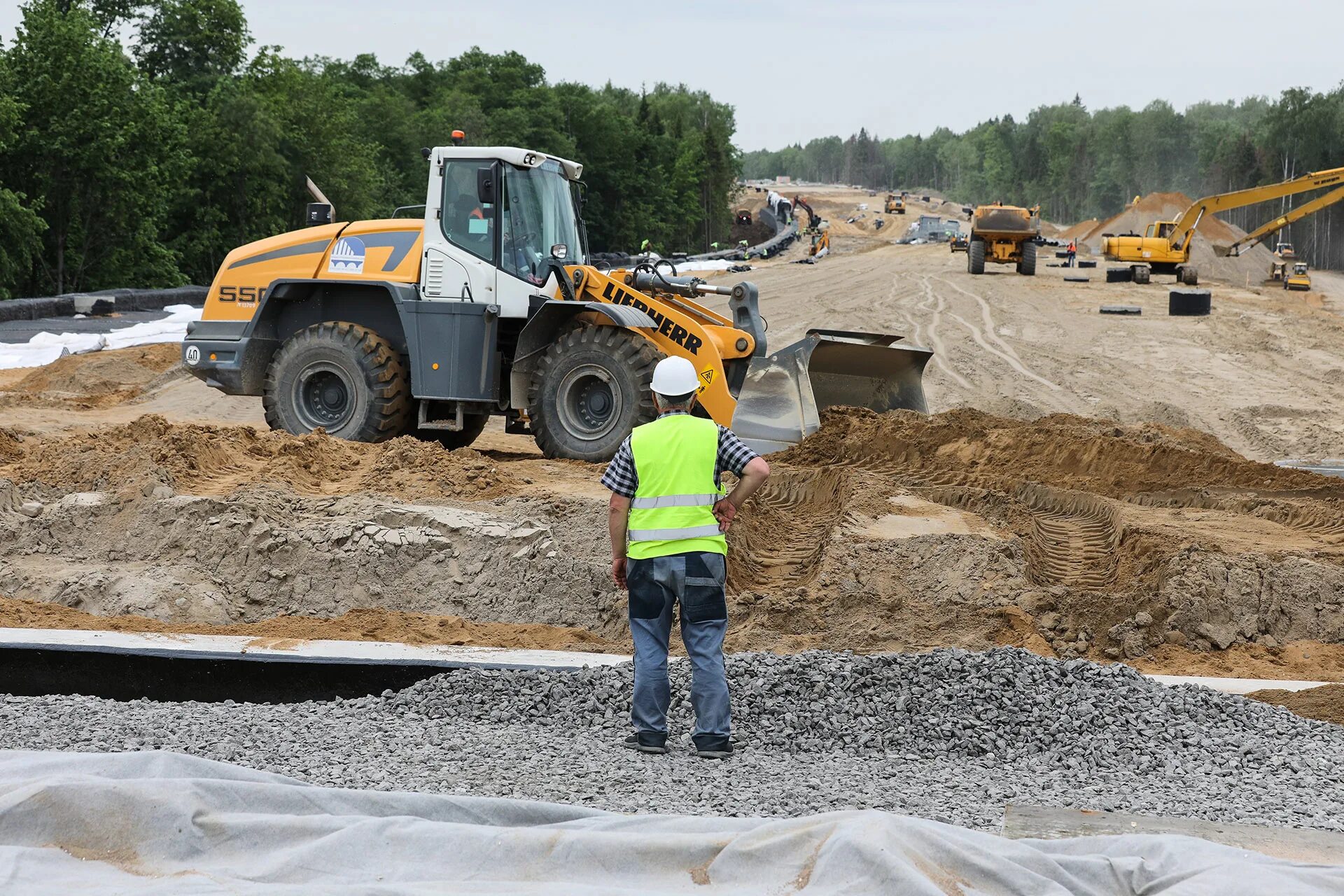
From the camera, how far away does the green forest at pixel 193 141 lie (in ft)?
86.9

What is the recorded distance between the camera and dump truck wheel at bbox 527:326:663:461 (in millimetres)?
10172

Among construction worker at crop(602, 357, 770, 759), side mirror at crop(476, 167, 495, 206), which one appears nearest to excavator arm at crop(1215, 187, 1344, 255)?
side mirror at crop(476, 167, 495, 206)

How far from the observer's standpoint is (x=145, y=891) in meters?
3.47

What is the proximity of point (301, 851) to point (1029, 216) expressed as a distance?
3442 cm

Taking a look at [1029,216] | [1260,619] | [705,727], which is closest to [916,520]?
[1260,619]

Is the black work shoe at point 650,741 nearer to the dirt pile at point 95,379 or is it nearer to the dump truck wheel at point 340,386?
the dump truck wheel at point 340,386

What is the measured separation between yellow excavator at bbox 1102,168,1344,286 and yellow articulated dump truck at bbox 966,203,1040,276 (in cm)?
205

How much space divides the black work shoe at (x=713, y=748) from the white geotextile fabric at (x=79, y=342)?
12.6 m

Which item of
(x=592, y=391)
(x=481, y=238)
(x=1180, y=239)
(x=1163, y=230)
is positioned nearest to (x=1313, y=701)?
(x=592, y=391)

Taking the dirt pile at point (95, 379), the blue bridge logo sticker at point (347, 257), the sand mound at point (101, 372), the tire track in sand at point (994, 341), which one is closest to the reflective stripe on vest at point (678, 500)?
the blue bridge logo sticker at point (347, 257)

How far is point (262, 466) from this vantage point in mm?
9891

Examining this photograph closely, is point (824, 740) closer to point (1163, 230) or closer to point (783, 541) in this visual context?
point (783, 541)

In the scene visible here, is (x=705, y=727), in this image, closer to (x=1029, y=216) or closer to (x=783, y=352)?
(x=783, y=352)

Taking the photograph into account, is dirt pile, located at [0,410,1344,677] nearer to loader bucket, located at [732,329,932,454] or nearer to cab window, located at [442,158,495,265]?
loader bucket, located at [732,329,932,454]
